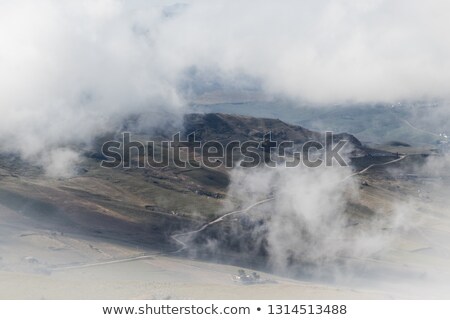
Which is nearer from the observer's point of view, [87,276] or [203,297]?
[203,297]

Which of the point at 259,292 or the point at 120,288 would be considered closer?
the point at 120,288

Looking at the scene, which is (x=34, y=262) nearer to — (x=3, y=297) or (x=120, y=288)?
(x=120, y=288)

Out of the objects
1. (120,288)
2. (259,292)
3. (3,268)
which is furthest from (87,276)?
(259,292)
